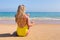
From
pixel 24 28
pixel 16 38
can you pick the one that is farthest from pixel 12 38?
pixel 24 28

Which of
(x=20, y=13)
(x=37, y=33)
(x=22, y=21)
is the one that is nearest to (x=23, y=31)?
(x=22, y=21)

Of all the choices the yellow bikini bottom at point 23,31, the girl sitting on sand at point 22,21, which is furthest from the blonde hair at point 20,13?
the yellow bikini bottom at point 23,31

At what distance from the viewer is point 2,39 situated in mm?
6309

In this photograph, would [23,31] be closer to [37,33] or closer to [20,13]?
[20,13]

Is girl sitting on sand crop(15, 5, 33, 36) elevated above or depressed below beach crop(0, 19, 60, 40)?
above

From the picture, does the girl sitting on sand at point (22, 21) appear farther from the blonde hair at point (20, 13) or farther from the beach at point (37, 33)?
the beach at point (37, 33)

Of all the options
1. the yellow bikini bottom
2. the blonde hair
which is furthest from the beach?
the blonde hair

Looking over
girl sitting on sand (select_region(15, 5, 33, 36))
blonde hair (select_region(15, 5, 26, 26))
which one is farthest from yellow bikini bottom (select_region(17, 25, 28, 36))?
blonde hair (select_region(15, 5, 26, 26))

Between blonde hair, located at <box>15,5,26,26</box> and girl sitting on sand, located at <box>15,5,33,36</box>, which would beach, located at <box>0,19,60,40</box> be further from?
blonde hair, located at <box>15,5,26,26</box>

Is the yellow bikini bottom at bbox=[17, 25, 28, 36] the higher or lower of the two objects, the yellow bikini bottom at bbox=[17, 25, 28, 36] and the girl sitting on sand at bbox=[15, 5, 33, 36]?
the lower

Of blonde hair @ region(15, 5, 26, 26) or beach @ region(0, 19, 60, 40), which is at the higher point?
Answer: blonde hair @ region(15, 5, 26, 26)

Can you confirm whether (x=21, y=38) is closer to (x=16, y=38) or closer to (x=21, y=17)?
(x=16, y=38)

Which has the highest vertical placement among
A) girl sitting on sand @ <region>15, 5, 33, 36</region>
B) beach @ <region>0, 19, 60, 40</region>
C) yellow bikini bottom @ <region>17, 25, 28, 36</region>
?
girl sitting on sand @ <region>15, 5, 33, 36</region>

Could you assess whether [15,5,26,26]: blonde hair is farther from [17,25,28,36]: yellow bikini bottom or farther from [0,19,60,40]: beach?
[0,19,60,40]: beach
